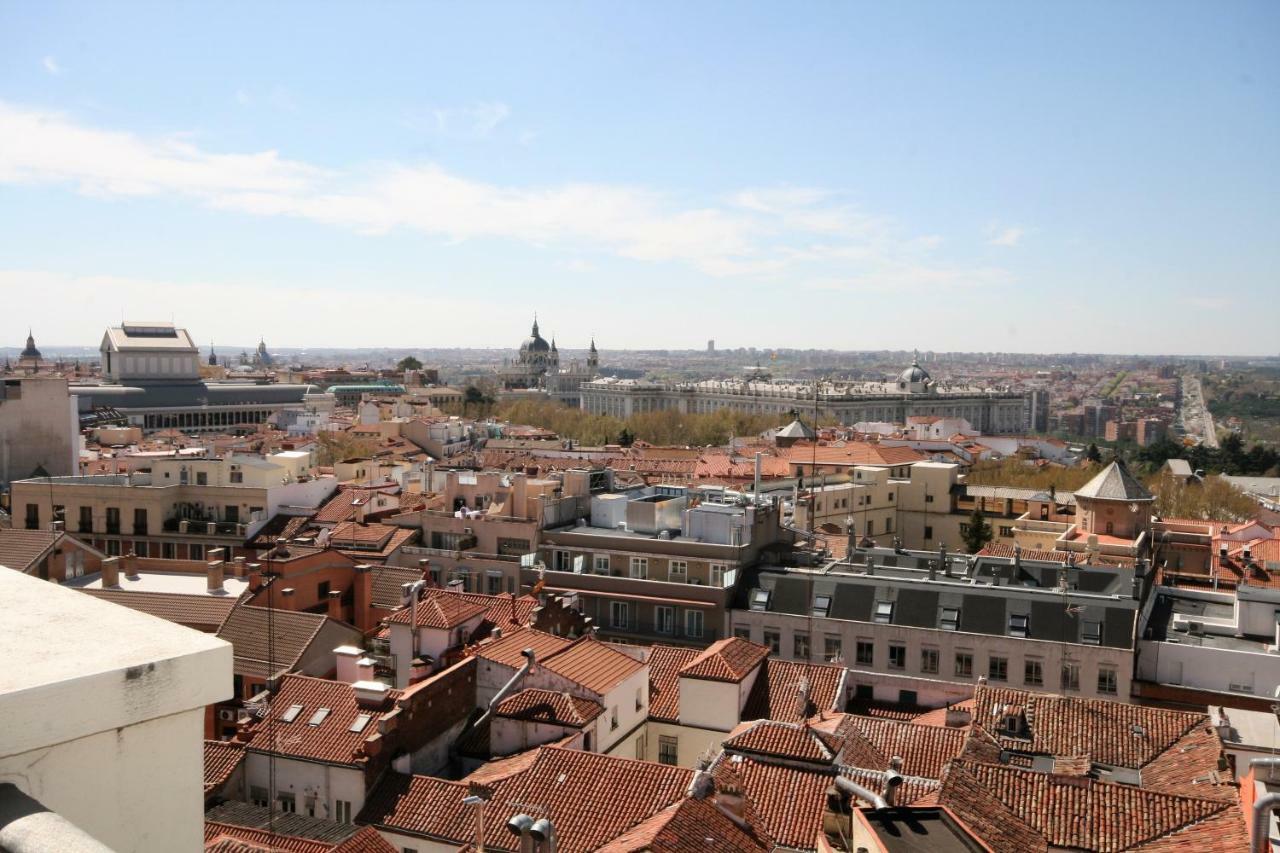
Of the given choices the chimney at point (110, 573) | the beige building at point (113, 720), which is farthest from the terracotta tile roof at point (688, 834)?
the chimney at point (110, 573)

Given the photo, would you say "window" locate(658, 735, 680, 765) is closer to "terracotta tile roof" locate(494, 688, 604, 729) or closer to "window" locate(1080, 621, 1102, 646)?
"terracotta tile roof" locate(494, 688, 604, 729)

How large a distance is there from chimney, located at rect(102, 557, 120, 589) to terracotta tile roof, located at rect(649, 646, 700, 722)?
9.94 meters

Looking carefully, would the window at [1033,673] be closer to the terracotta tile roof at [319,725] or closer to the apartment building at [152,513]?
the terracotta tile roof at [319,725]

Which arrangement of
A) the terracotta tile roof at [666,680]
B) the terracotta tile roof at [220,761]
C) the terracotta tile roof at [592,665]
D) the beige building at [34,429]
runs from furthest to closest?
the beige building at [34,429]
the terracotta tile roof at [666,680]
the terracotta tile roof at [592,665]
the terracotta tile roof at [220,761]

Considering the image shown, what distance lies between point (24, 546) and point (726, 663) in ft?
44.4

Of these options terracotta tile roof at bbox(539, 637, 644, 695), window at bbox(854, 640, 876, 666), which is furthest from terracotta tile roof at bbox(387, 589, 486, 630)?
window at bbox(854, 640, 876, 666)

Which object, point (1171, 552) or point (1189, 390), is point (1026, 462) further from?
point (1189, 390)

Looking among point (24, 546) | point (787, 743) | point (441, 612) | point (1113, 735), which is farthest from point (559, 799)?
point (24, 546)

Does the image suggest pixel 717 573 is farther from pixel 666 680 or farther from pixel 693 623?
pixel 666 680

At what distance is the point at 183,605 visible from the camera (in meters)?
19.1

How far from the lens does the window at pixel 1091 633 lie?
19.8 metres

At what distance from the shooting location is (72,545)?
851 inches

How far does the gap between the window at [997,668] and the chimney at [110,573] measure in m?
16.0

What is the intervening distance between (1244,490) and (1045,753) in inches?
1736
